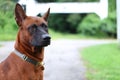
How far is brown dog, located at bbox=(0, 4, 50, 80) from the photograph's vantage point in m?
5.63

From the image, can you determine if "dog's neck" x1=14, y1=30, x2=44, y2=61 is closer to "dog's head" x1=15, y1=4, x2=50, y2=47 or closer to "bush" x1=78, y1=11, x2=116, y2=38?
"dog's head" x1=15, y1=4, x2=50, y2=47

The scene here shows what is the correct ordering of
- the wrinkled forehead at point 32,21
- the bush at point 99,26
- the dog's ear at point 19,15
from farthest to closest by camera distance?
the bush at point 99,26
the dog's ear at point 19,15
the wrinkled forehead at point 32,21

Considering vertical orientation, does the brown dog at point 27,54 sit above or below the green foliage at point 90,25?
above

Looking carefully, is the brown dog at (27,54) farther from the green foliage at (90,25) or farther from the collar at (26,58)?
the green foliage at (90,25)

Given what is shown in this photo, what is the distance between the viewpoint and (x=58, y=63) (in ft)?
52.6

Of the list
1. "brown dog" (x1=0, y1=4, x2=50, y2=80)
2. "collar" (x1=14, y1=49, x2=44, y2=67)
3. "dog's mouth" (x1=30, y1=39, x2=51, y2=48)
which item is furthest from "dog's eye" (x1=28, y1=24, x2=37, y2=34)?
"collar" (x1=14, y1=49, x2=44, y2=67)

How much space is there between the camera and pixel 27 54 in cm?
576

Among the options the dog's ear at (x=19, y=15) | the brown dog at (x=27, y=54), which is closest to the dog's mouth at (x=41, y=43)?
the brown dog at (x=27, y=54)

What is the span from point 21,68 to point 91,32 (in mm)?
37103

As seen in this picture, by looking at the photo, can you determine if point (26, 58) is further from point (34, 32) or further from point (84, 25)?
point (84, 25)

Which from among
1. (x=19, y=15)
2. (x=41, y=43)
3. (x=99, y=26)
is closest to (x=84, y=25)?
(x=99, y=26)

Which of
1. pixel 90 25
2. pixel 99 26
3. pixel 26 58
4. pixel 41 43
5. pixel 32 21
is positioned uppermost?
pixel 32 21

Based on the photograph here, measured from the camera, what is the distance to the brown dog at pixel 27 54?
5.63 metres

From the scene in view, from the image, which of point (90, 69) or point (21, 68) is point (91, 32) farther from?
point (21, 68)
